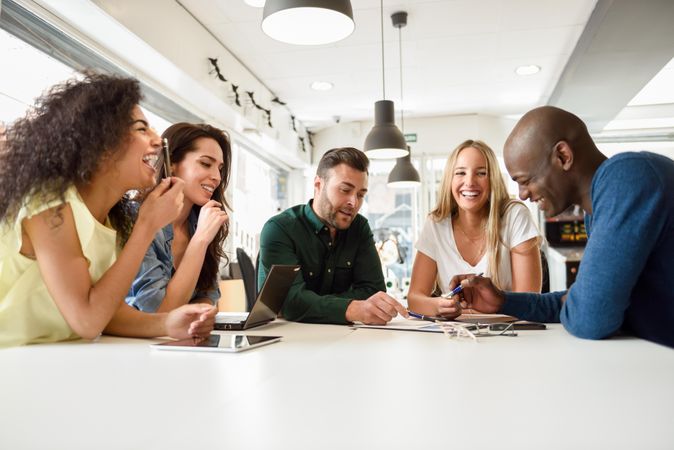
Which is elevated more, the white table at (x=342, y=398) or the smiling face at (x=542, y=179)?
the smiling face at (x=542, y=179)

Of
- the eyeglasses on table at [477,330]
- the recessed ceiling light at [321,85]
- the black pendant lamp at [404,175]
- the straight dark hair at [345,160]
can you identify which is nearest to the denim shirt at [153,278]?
the straight dark hair at [345,160]

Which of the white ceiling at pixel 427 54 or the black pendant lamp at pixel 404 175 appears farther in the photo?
the black pendant lamp at pixel 404 175

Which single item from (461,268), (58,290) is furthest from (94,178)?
(461,268)

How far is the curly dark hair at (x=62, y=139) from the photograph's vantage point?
114 centimetres

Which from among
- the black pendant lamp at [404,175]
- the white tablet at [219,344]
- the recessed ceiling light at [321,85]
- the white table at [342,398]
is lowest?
the white table at [342,398]

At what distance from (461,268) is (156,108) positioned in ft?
9.27

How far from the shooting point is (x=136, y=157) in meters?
1.33

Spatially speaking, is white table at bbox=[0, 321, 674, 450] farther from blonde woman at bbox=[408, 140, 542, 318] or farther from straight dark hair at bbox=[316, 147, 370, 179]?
straight dark hair at bbox=[316, 147, 370, 179]

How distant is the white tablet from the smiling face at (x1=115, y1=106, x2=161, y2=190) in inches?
17.1

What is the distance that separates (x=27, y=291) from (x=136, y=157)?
39cm

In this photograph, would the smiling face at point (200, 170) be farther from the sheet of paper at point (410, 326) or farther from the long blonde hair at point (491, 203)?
the long blonde hair at point (491, 203)

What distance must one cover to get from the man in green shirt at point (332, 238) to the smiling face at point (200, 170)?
10.1 inches

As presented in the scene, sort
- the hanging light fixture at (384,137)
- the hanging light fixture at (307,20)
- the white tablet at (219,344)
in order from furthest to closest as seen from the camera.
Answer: the hanging light fixture at (384,137) → the hanging light fixture at (307,20) → the white tablet at (219,344)

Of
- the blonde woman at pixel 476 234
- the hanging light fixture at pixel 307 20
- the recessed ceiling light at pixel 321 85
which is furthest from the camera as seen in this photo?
the recessed ceiling light at pixel 321 85
